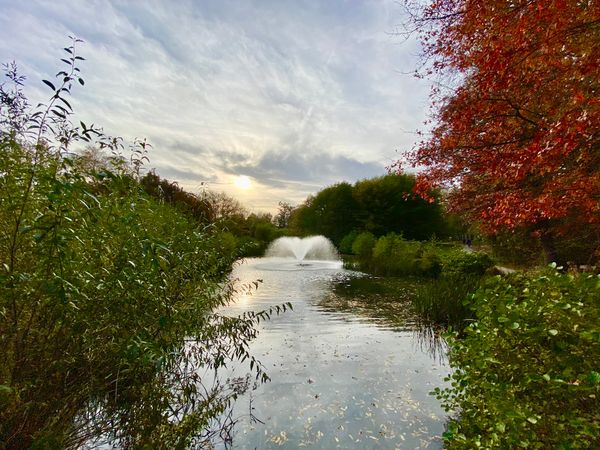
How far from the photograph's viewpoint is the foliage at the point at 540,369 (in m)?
1.86

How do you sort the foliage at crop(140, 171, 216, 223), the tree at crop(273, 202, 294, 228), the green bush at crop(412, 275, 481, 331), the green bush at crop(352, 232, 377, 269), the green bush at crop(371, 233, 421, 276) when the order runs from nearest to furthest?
the foliage at crop(140, 171, 216, 223)
the green bush at crop(412, 275, 481, 331)
the green bush at crop(371, 233, 421, 276)
the green bush at crop(352, 232, 377, 269)
the tree at crop(273, 202, 294, 228)

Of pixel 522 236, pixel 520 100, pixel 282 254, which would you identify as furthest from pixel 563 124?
pixel 282 254

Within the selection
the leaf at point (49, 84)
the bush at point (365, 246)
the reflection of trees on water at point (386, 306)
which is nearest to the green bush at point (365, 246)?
the bush at point (365, 246)

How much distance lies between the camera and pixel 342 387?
439 cm

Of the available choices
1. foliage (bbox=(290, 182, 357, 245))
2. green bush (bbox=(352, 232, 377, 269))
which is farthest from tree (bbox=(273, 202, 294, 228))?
green bush (bbox=(352, 232, 377, 269))

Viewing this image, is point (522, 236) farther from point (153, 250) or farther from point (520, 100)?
point (153, 250)

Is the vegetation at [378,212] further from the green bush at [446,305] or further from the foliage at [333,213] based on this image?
the green bush at [446,305]

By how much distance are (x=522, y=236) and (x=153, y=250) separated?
15.2 metres

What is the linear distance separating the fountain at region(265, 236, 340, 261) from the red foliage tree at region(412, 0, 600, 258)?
2100cm

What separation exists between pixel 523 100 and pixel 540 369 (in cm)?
605

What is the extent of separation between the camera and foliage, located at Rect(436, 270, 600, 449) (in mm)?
1855

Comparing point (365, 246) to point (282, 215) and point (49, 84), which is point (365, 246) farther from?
point (282, 215)

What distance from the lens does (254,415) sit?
12.1ft

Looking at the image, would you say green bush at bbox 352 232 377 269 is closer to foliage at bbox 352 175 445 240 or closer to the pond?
foliage at bbox 352 175 445 240
